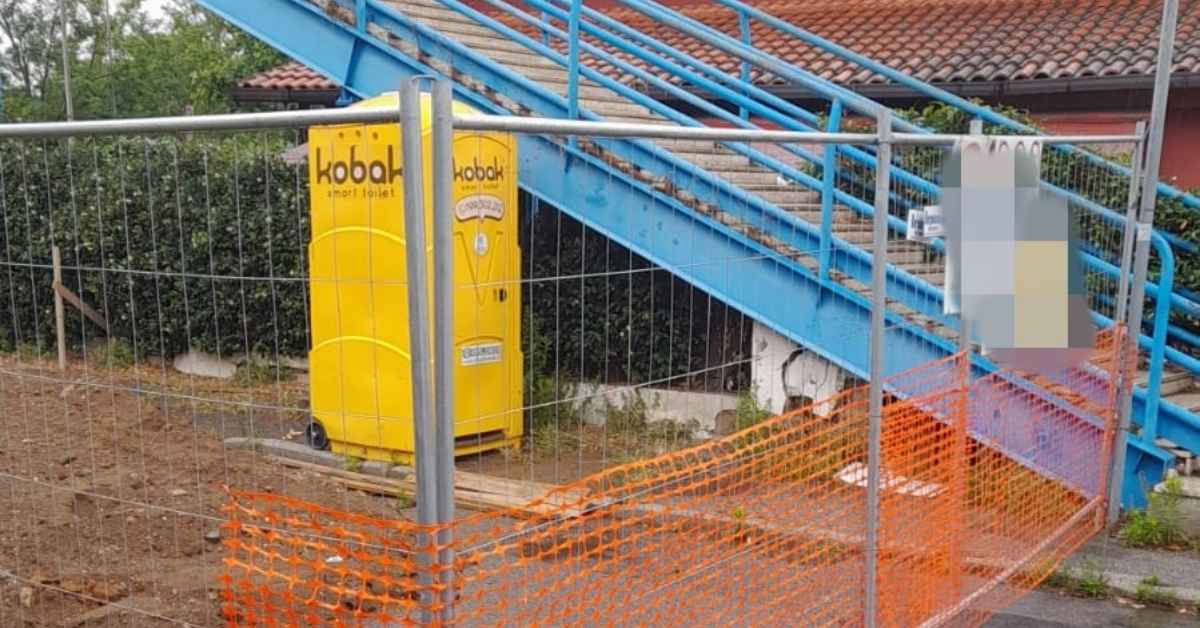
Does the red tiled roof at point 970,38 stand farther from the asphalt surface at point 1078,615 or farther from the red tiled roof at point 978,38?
the asphalt surface at point 1078,615

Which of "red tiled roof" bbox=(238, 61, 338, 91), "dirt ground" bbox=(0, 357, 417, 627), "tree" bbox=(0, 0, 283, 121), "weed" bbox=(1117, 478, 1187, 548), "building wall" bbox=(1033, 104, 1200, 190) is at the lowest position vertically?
"weed" bbox=(1117, 478, 1187, 548)

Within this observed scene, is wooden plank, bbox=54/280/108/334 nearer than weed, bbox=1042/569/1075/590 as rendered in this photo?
Yes

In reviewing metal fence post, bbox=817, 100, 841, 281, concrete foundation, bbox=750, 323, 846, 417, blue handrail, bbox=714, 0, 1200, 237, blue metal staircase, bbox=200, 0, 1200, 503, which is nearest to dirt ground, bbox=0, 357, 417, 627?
blue metal staircase, bbox=200, 0, 1200, 503

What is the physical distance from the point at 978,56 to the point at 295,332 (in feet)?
27.9

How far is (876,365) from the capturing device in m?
4.13

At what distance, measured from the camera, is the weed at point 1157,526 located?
6.16 metres

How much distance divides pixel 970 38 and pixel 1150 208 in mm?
7157

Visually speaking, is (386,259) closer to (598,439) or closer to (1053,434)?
(598,439)

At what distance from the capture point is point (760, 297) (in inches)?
184

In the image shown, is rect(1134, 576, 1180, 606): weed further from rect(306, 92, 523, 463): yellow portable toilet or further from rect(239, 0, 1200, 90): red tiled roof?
rect(239, 0, 1200, 90): red tiled roof

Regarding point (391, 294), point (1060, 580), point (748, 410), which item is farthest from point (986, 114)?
point (391, 294)

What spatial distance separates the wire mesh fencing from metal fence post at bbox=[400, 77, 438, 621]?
0.04 metres

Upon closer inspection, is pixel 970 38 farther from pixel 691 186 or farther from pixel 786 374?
pixel 786 374

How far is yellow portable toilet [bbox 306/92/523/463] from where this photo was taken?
12.3 feet
